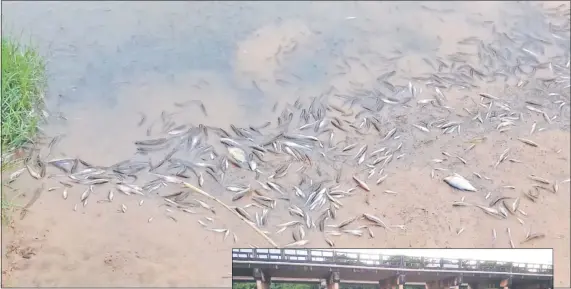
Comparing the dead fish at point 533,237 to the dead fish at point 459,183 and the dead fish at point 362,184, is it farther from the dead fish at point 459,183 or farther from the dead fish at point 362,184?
the dead fish at point 362,184

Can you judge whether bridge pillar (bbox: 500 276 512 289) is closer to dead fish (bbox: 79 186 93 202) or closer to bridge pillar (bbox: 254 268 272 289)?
bridge pillar (bbox: 254 268 272 289)

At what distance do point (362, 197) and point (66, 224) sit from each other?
1124 millimetres

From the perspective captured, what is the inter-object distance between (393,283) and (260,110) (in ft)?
3.61

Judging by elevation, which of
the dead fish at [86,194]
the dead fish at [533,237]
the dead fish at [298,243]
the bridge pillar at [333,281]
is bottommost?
the dead fish at [533,237]

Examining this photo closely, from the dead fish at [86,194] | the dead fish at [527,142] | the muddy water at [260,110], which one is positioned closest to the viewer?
the muddy water at [260,110]

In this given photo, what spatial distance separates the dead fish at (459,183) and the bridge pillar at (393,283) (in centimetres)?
65

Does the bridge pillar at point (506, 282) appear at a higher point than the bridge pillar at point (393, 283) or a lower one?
lower

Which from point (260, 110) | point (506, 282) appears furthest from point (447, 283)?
point (260, 110)

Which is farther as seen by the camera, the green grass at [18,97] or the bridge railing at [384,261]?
the green grass at [18,97]

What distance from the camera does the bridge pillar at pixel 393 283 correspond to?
1.84 meters

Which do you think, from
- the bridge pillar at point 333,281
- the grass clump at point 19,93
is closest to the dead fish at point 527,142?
the bridge pillar at point 333,281

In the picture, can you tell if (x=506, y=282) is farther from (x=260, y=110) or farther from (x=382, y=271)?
(x=260, y=110)

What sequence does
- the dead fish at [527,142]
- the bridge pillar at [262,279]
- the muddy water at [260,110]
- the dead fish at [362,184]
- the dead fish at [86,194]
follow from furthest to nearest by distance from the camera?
the dead fish at [527,142] → the dead fish at [362,184] → the dead fish at [86,194] → the muddy water at [260,110] → the bridge pillar at [262,279]

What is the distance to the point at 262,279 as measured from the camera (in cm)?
185
